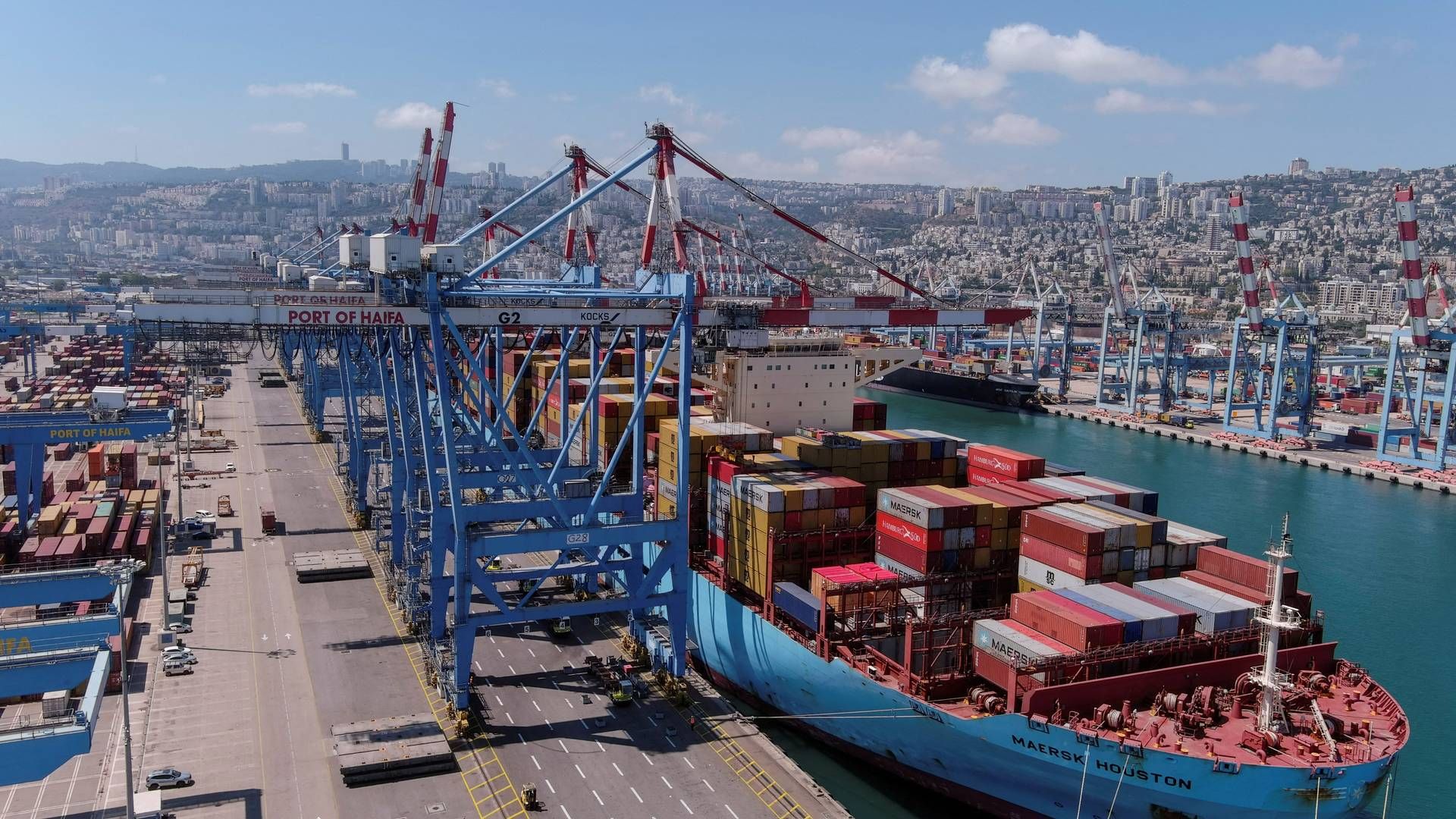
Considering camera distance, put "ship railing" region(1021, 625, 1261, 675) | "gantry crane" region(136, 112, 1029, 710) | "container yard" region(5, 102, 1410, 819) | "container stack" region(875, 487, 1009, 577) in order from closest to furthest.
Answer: "ship railing" region(1021, 625, 1261, 675) < "container yard" region(5, 102, 1410, 819) < "container stack" region(875, 487, 1009, 577) < "gantry crane" region(136, 112, 1029, 710)

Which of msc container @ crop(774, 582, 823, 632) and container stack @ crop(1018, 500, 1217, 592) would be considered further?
msc container @ crop(774, 582, 823, 632)

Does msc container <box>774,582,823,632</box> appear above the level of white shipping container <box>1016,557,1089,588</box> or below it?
below

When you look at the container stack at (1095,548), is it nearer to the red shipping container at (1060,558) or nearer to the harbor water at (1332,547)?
the red shipping container at (1060,558)

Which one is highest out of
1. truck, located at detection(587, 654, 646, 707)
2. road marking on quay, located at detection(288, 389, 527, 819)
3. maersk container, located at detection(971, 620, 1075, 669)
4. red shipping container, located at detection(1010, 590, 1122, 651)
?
red shipping container, located at detection(1010, 590, 1122, 651)

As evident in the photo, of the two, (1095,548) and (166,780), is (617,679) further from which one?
(1095,548)

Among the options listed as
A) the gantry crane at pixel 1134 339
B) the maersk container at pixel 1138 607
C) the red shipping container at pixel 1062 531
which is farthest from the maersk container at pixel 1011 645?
the gantry crane at pixel 1134 339

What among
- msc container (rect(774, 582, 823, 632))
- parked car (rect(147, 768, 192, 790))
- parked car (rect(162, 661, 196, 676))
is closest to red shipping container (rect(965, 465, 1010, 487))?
msc container (rect(774, 582, 823, 632))

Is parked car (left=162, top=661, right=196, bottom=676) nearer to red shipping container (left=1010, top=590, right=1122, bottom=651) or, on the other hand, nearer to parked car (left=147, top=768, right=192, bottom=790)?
parked car (left=147, top=768, right=192, bottom=790)
